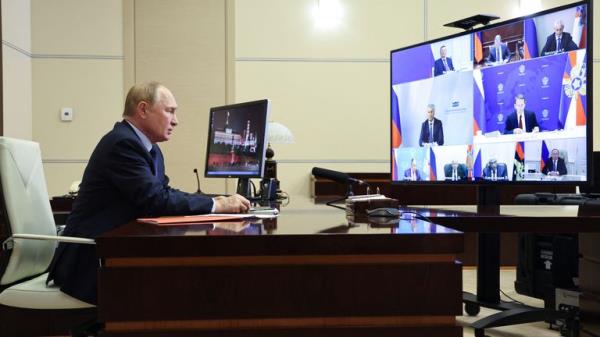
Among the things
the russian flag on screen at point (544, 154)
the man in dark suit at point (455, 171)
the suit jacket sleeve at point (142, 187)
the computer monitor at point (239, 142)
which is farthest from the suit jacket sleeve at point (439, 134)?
the suit jacket sleeve at point (142, 187)

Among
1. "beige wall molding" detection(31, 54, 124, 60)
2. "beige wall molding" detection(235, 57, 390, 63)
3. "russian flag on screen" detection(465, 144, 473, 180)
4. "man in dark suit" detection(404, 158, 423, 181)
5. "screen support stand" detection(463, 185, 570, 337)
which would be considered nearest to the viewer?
"russian flag on screen" detection(465, 144, 473, 180)

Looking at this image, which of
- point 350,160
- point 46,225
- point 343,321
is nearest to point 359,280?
point 343,321

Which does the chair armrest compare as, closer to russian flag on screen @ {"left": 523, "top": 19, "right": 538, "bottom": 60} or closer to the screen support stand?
the screen support stand

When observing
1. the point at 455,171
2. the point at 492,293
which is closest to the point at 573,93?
the point at 455,171

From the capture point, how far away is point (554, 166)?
7.09ft

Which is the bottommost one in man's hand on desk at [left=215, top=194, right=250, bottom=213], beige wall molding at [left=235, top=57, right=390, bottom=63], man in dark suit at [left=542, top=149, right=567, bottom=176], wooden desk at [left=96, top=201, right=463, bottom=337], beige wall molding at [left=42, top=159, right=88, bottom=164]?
wooden desk at [left=96, top=201, right=463, bottom=337]

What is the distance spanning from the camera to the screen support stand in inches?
101

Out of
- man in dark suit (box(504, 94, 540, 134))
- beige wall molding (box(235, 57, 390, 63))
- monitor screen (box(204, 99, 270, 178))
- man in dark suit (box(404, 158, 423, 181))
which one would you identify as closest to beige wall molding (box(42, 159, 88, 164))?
beige wall molding (box(235, 57, 390, 63))

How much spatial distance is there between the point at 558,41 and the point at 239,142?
157 cm

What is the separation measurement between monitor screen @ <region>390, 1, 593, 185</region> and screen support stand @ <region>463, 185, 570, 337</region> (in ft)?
0.61

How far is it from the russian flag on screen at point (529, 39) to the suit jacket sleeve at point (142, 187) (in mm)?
1255

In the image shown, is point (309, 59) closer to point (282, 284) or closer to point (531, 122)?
point (531, 122)

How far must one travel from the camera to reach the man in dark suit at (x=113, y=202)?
1.89 m

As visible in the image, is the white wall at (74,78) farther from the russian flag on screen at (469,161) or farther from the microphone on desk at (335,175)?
the russian flag on screen at (469,161)
